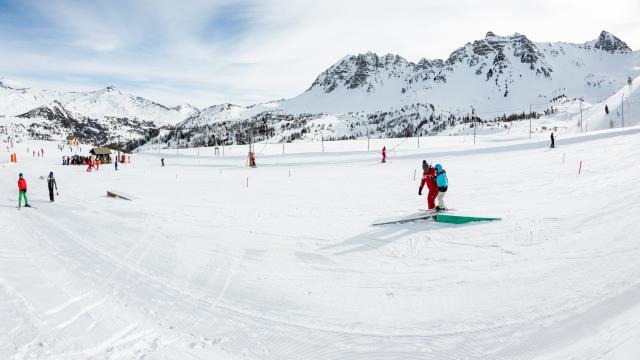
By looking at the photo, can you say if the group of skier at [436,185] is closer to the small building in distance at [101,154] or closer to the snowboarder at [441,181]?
the snowboarder at [441,181]

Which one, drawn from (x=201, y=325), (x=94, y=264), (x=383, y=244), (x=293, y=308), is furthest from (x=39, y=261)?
(x=383, y=244)

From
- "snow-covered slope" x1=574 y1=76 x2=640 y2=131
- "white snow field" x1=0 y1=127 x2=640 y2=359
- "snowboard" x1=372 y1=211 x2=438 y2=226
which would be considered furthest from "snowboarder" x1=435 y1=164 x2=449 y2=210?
"snow-covered slope" x1=574 y1=76 x2=640 y2=131

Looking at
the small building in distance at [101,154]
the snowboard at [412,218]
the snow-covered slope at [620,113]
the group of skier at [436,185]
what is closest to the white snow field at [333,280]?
the snowboard at [412,218]

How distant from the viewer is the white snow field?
612 centimetres

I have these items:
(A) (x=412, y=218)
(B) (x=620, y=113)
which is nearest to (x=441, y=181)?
(A) (x=412, y=218)

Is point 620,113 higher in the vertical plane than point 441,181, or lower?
higher

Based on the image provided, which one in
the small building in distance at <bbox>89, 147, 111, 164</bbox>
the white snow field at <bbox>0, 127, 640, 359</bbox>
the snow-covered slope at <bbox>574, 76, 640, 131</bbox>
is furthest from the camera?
the small building in distance at <bbox>89, 147, 111, 164</bbox>

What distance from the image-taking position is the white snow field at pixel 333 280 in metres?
6.12

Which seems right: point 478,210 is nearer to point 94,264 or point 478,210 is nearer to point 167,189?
point 94,264

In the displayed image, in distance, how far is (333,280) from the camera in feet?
29.4

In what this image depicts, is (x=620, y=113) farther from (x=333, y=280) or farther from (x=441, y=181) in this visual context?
(x=333, y=280)

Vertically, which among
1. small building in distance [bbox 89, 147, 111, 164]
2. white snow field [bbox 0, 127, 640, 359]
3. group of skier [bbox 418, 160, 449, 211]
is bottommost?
white snow field [bbox 0, 127, 640, 359]

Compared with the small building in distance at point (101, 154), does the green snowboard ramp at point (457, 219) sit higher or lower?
lower

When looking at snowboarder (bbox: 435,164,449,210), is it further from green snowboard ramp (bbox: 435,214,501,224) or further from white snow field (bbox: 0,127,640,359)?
white snow field (bbox: 0,127,640,359)
